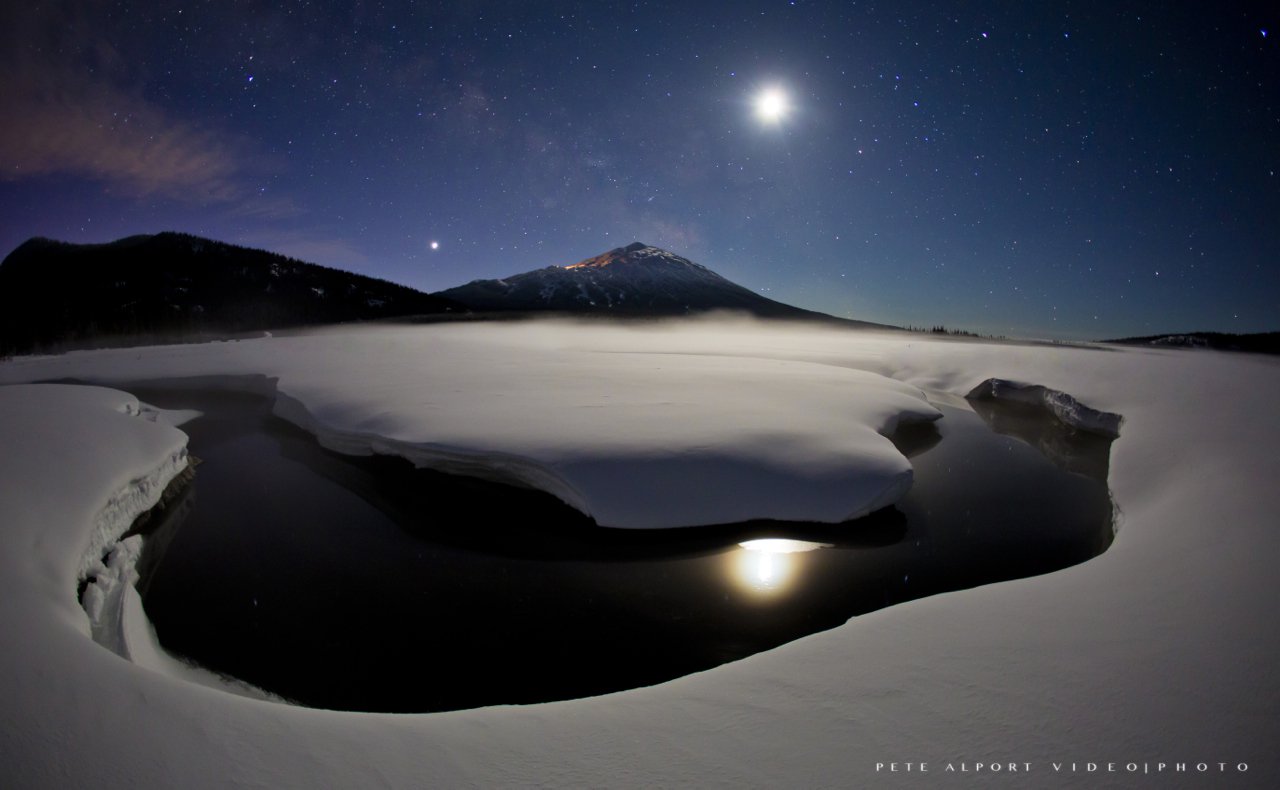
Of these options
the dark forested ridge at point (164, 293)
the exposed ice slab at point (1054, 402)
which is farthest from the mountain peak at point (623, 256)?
the exposed ice slab at point (1054, 402)

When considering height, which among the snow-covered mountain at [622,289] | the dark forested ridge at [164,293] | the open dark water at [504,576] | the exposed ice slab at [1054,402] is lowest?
the open dark water at [504,576]

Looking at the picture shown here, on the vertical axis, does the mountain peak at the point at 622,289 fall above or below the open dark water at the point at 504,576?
above

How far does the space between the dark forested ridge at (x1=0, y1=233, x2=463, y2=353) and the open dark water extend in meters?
58.1

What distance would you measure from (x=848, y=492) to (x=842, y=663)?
14.5ft

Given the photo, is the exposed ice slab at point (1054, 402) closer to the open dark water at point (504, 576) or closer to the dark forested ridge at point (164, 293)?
the open dark water at point (504, 576)

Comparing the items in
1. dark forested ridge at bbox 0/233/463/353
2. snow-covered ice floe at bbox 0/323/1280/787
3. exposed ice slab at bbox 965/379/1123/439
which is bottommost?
snow-covered ice floe at bbox 0/323/1280/787

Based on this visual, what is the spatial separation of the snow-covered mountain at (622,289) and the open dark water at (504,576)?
120000mm

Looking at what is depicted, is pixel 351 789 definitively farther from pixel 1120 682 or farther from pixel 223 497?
pixel 223 497

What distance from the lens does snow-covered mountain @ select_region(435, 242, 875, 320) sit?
450ft

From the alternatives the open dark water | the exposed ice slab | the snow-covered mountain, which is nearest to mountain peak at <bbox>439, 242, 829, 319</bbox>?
the snow-covered mountain

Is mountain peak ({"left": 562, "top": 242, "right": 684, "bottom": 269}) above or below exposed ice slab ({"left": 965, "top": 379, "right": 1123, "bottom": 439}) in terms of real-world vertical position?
above

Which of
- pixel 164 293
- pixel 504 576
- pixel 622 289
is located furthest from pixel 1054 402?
pixel 622 289

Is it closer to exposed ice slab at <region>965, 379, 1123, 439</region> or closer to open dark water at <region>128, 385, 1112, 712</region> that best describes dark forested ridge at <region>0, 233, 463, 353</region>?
open dark water at <region>128, 385, 1112, 712</region>

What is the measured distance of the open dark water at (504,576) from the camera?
4621 mm
